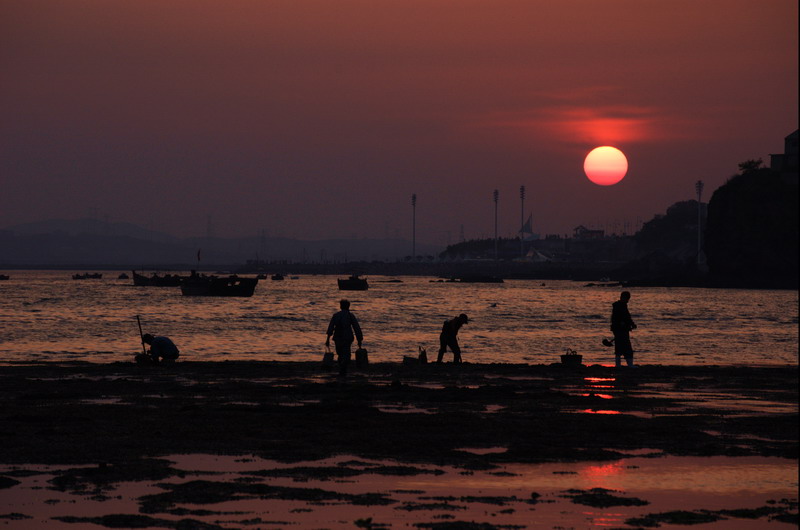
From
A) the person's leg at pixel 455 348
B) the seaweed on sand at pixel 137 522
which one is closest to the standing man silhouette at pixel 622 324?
the person's leg at pixel 455 348

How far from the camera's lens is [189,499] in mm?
12484

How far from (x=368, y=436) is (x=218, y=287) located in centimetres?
13863

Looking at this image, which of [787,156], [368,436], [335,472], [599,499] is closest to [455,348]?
[368,436]

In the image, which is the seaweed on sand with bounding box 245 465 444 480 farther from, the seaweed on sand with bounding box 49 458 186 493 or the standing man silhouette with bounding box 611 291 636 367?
the standing man silhouette with bounding box 611 291 636 367

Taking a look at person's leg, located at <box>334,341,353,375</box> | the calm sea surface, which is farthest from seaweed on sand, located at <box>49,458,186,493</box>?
the calm sea surface

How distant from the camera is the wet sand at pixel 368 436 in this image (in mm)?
12281

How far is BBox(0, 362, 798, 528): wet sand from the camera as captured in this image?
12281 millimetres

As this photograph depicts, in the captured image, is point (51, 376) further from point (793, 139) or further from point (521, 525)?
point (793, 139)

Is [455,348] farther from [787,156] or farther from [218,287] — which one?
[787,156]

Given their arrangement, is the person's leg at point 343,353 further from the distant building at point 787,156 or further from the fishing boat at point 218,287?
the distant building at point 787,156

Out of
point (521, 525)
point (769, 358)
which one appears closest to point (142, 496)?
point (521, 525)

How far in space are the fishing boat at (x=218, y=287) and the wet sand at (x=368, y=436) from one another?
12515 centimetres

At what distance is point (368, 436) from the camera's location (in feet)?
57.5

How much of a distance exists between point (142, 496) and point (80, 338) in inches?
1878
